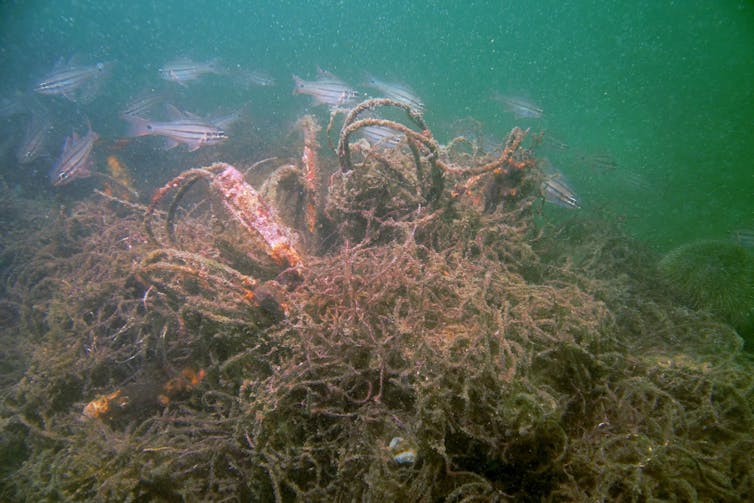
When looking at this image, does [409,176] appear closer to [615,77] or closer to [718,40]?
[615,77]

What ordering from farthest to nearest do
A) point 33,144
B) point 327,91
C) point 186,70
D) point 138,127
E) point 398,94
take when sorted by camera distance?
point 186,70 < point 398,94 < point 327,91 < point 33,144 < point 138,127

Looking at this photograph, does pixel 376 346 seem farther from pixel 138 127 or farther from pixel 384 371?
pixel 138 127

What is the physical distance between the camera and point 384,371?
6.92 ft

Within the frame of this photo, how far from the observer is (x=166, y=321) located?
303 cm

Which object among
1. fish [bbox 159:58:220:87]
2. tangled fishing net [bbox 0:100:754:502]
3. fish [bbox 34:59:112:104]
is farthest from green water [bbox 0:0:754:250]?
tangled fishing net [bbox 0:100:754:502]

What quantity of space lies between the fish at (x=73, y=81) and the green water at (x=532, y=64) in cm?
172

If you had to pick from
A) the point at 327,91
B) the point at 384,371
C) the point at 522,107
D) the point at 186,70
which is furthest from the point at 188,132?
the point at 522,107

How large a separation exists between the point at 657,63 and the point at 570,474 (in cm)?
11709

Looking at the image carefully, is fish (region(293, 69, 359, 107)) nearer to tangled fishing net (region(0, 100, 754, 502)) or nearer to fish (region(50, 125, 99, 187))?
fish (region(50, 125, 99, 187))

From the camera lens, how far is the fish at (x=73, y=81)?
10.9 m

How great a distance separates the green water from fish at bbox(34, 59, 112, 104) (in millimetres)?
1720

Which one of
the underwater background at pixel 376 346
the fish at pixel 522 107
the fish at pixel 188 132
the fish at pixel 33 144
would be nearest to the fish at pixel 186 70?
the fish at pixel 33 144

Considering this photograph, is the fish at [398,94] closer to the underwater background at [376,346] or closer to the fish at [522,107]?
the fish at [522,107]

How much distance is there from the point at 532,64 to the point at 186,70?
77968 millimetres
